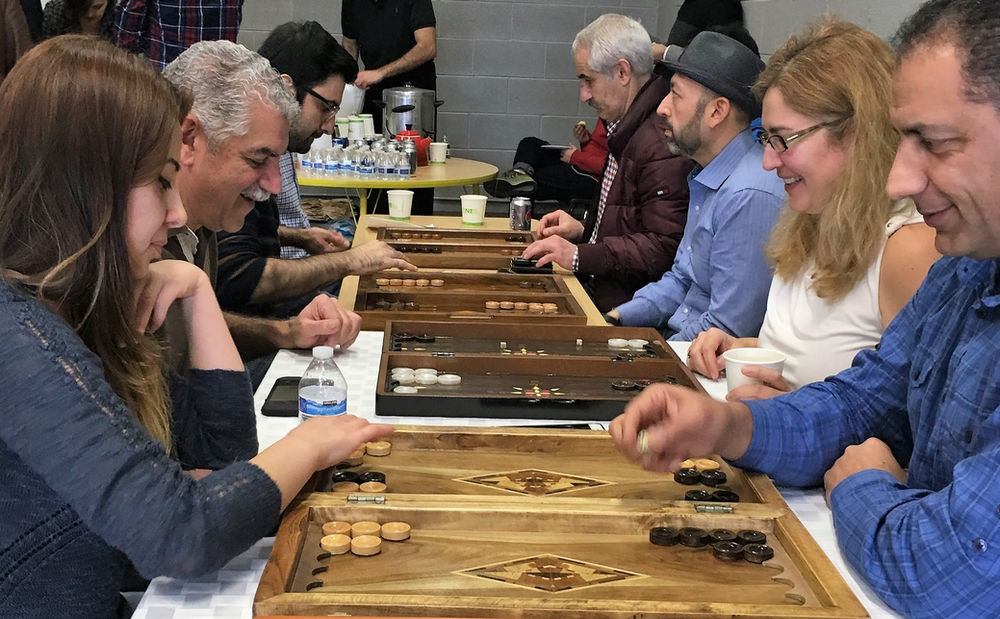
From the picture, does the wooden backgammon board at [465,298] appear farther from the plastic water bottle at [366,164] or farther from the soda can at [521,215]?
the plastic water bottle at [366,164]

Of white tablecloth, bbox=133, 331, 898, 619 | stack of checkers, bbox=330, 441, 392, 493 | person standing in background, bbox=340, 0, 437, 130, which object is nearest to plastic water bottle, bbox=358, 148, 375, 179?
person standing in background, bbox=340, 0, 437, 130

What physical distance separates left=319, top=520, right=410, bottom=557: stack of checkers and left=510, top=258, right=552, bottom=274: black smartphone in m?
1.88

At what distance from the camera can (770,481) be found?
4.81 ft

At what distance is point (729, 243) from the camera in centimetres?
269

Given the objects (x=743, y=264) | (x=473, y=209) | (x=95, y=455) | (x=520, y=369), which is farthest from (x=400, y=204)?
(x=95, y=455)

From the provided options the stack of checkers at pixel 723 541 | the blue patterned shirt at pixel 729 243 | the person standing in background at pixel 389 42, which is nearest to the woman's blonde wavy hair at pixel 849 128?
the blue patterned shirt at pixel 729 243

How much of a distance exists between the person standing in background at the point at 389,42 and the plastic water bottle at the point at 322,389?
16.2ft

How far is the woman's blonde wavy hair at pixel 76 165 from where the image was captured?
1200 millimetres

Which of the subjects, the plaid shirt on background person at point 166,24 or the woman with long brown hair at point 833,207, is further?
the plaid shirt on background person at point 166,24

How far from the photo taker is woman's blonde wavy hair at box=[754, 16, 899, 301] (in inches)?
78.5

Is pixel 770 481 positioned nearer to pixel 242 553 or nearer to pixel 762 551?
pixel 762 551

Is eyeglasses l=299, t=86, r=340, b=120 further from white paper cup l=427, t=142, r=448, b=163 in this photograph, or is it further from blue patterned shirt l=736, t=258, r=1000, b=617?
blue patterned shirt l=736, t=258, r=1000, b=617

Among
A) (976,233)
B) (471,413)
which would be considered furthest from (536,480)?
(976,233)

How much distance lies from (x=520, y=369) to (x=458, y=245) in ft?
4.87
